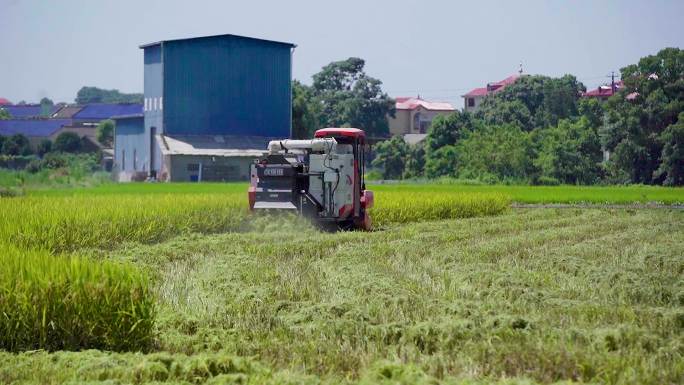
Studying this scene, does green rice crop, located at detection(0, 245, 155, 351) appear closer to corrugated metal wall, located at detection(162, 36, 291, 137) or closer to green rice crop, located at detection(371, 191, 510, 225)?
green rice crop, located at detection(371, 191, 510, 225)

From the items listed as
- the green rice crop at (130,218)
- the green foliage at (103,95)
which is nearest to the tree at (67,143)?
the green rice crop at (130,218)

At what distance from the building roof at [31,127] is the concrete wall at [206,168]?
1958cm

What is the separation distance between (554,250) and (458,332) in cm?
885

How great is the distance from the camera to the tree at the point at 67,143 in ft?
250

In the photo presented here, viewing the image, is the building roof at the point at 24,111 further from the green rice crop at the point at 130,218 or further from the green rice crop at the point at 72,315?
the green rice crop at the point at 72,315

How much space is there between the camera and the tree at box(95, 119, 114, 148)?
8831 cm

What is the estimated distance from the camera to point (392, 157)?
2970 inches

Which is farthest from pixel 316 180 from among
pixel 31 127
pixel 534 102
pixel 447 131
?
pixel 534 102

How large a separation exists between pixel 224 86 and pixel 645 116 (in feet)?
82.2

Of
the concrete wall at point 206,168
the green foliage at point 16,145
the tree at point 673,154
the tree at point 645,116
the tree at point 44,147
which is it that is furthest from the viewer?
the tree at point 44,147

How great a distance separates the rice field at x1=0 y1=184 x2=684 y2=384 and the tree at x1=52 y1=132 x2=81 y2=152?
6000cm

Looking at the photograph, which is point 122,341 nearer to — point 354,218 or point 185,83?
point 354,218

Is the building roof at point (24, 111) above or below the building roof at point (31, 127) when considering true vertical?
above

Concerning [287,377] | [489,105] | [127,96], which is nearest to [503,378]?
[287,377]
